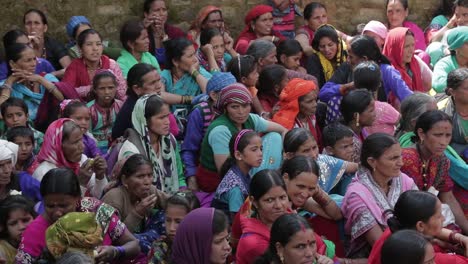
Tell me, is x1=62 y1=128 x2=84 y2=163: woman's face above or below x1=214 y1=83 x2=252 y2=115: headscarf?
below

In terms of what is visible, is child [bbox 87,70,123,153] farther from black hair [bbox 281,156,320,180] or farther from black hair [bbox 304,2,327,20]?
black hair [bbox 304,2,327,20]

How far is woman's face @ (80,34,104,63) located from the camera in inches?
322

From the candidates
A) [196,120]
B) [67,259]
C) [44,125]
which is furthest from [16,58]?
[67,259]

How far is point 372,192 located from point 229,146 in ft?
3.24

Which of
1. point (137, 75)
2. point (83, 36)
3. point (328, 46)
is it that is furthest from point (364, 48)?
point (83, 36)

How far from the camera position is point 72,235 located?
18.0ft

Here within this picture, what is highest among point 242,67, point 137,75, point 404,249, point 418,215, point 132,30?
point 132,30

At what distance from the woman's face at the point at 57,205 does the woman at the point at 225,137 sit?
1.36 metres

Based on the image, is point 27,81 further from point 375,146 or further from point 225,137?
point 375,146

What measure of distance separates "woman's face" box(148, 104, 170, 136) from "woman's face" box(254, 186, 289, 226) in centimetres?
124

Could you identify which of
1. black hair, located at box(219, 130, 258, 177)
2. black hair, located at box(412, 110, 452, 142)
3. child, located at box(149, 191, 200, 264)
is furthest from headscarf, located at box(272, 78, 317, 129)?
child, located at box(149, 191, 200, 264)

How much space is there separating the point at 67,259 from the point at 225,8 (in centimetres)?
528

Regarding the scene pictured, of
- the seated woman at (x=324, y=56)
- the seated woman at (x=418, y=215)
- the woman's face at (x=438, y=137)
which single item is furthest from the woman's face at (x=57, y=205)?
the seated woman at (x=324, y=56)

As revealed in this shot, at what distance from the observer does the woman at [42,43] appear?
8.67 metres
